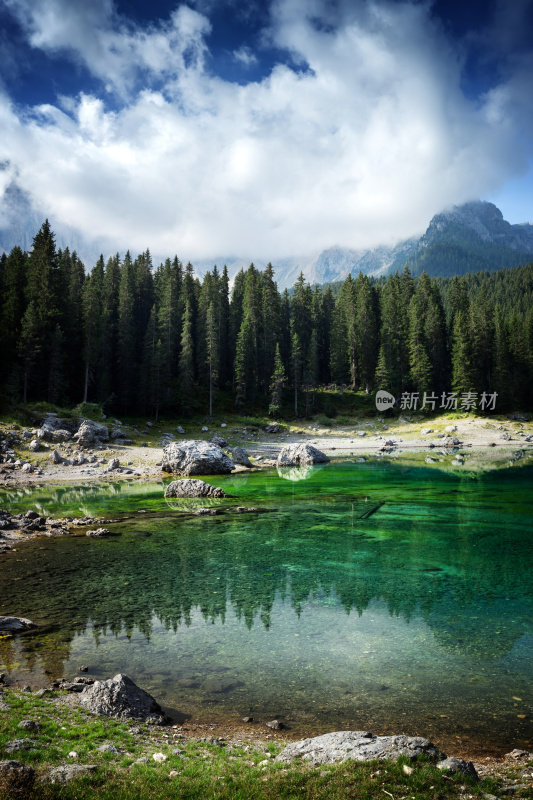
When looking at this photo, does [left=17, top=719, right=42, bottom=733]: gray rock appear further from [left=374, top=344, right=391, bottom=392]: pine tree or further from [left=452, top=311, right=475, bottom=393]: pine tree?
[left=452, top=311, right=475, bottom=393]: pine tree

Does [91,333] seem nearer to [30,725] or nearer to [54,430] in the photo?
[54,430]

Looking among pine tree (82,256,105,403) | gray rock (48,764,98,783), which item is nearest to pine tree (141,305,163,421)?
pine tree (82,256,105,403)

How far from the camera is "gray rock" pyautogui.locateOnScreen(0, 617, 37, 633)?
11.5 metres

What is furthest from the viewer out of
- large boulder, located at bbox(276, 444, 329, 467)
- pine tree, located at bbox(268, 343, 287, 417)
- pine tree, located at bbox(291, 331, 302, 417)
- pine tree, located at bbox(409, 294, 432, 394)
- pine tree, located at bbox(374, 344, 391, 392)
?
pine tree, located at bbox(291, 331, 302, 417)

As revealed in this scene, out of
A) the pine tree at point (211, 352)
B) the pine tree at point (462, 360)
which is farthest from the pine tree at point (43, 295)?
the pine tree at point (462, 360)

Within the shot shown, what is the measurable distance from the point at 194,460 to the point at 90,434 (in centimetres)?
1293

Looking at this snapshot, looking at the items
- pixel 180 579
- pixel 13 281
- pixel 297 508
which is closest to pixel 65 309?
pixel 13 281

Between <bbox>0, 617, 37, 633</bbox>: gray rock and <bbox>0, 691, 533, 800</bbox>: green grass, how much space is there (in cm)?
478

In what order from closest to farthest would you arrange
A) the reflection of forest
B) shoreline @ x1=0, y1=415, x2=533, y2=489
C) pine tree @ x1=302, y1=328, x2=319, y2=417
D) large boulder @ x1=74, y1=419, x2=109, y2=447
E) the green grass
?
the green grass, the reflection of forest, shoreline @ x1=0, y1=415, x2=533, y2=489, large boulder @ x1=74, y1=419, x2=109, y2=447, pine tree @ x1=302, y1=328, x2=319, y2=417

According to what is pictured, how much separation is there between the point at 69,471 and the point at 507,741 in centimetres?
4034

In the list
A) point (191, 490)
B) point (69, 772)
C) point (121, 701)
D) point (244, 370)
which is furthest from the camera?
point (244, 370)

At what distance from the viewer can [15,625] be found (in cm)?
1166

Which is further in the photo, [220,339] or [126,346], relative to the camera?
[220,339]

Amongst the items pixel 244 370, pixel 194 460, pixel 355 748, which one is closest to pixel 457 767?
pixel 355 748
